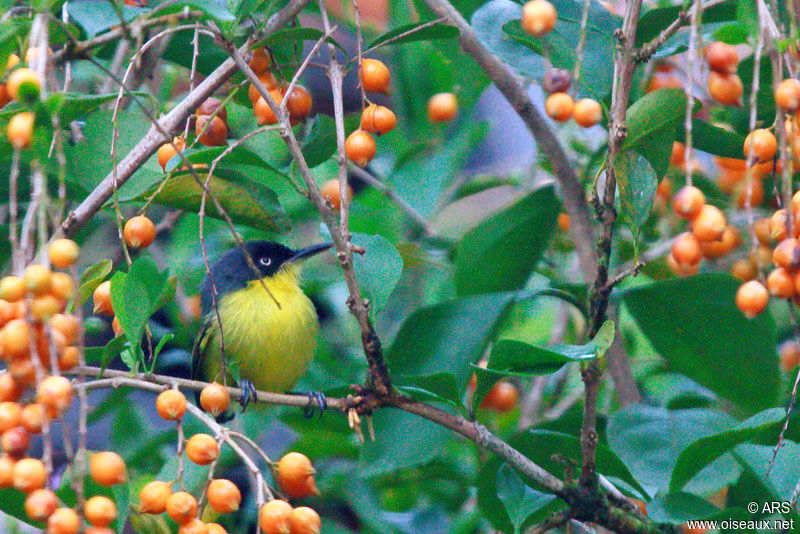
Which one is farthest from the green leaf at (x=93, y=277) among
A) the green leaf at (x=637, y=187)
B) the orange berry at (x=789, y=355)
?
the orange berry at (x=789, y=355)

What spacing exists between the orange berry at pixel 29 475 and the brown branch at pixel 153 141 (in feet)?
2.21

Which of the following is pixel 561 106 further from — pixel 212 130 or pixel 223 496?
pixel 223 496

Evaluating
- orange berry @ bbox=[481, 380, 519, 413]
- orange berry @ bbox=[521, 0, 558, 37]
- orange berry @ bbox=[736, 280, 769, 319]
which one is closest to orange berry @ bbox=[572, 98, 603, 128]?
orange berry @ bbox=[521, 0, 558, 37]

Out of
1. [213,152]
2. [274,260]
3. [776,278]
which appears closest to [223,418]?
[274,260]

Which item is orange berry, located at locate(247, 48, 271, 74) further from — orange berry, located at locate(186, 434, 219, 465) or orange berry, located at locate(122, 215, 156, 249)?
orange berry, located at locate(186, 434, 219, 465)

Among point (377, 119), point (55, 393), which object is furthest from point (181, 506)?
point (377, 119)

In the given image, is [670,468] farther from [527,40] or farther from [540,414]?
[540,414]

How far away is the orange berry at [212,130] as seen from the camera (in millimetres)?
1846

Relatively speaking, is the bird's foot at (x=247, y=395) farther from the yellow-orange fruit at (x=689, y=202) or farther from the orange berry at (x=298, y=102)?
the yellow-orange fruit at (x=689, y=202)

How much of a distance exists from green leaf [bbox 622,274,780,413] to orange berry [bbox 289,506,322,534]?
1077 millimetres

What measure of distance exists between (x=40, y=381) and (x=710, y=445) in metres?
1.19

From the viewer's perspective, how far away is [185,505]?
1.37 m

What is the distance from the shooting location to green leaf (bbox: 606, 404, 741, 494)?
1.81 metres

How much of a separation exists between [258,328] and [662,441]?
1605mm
